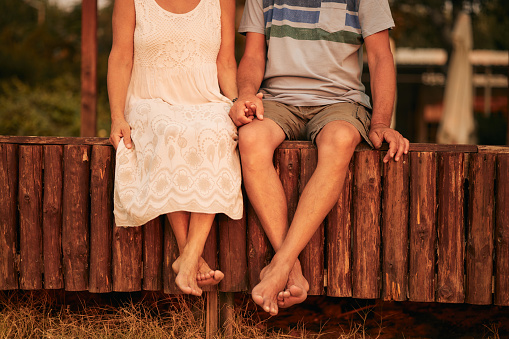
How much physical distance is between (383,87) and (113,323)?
1.83m

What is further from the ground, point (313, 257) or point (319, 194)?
point (319, 194)

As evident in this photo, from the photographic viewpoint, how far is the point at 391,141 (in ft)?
8.51

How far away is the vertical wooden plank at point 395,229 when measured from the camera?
2.67m

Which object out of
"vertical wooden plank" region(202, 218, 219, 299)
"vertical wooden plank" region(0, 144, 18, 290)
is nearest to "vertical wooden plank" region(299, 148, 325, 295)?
"vertical wooden plank" region(202, 218, 219, 299)

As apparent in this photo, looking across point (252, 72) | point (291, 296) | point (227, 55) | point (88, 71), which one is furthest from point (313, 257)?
point (88, 71)

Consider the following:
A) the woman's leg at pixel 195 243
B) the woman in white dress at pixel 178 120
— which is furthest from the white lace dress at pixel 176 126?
the woman's leg at pixel 195 243

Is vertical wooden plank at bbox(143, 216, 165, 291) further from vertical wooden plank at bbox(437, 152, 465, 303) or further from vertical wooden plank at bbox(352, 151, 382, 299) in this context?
vertical wooden plank at bbox(437, 152, 465, 303)

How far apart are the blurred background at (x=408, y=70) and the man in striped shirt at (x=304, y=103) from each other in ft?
15.3

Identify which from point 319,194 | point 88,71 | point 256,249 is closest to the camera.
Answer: point 319,194

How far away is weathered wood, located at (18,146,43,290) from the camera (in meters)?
2.85

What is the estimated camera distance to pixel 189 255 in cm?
258

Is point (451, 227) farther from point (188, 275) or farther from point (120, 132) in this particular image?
point (120, 132)

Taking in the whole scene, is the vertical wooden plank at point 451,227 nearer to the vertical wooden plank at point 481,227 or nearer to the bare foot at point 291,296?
the vertical wooden plank at point 481,227

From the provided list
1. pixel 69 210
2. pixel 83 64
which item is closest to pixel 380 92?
pixel 69 210
